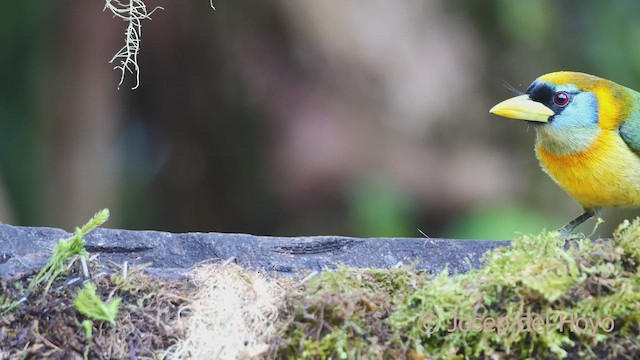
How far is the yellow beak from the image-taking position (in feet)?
12.6

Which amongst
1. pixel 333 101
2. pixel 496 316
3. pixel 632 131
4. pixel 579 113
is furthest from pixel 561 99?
pixel 333 101

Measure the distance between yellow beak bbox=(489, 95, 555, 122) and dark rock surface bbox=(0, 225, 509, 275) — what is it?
90cm

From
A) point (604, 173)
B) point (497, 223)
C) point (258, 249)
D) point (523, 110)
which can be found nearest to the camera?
point (258, 249)

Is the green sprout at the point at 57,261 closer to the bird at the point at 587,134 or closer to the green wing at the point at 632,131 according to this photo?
the bird at the point at 587,134

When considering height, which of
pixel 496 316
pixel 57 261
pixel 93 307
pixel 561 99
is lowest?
pixel 496 316

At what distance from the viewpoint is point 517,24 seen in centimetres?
619

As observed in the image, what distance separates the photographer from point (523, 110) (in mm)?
3902

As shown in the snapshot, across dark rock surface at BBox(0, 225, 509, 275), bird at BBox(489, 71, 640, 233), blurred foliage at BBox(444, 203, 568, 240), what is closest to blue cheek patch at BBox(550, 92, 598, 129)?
bird at BBox(489, 71, 640, 233)

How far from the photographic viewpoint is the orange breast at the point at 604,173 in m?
3.76

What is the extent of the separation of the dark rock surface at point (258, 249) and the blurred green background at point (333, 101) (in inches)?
105

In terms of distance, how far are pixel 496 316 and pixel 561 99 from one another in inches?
80.5

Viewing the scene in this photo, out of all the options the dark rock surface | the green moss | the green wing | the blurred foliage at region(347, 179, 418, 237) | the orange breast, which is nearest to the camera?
the green moss

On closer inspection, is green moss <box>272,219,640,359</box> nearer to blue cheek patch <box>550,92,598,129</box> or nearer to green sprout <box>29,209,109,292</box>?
green sprout <box>29,209,109,292</box>

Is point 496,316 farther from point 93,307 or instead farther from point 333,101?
point 333,101
